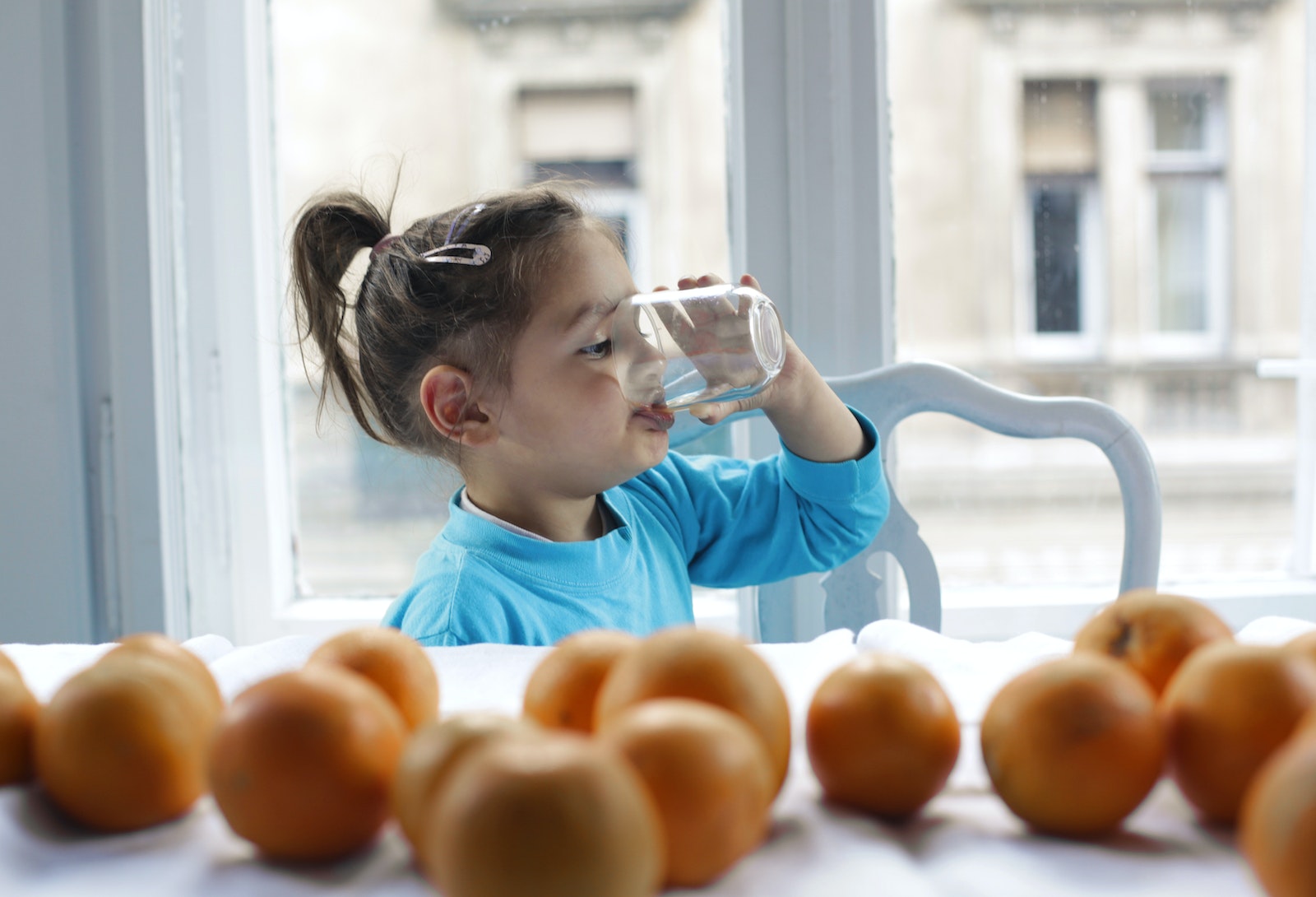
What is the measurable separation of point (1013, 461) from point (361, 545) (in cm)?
Answer: 91

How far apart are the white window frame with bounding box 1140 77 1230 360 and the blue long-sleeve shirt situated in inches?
24.8

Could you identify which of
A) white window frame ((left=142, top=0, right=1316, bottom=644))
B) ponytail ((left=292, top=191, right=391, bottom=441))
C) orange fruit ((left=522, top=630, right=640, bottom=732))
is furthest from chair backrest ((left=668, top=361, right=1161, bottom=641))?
orange fruit ((left=522, top=630, right=640, bottom=732))

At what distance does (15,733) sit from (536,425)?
2.07ft

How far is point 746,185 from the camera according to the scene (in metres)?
1.28

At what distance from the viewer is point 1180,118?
1.38m

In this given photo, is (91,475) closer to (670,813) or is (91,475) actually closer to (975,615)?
(975,615)

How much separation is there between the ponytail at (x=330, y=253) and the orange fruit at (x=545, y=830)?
874 millimetres

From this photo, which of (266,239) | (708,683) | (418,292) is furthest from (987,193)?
(708,683)

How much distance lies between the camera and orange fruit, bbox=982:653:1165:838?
275 mm

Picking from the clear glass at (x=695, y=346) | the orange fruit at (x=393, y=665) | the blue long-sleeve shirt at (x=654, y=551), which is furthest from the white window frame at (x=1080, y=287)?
the orange fruit at (x=393, y=665)

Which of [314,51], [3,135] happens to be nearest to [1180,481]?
[314,51]

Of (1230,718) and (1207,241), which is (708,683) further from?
(1207,241)

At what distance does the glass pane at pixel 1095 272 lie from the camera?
4.40 feet

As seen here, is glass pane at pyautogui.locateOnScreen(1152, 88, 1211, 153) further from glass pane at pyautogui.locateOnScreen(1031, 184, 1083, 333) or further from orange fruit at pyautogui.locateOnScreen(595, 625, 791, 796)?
orange fruit at pyautogui.locateOnScreen(595, 625, 791, 796)
